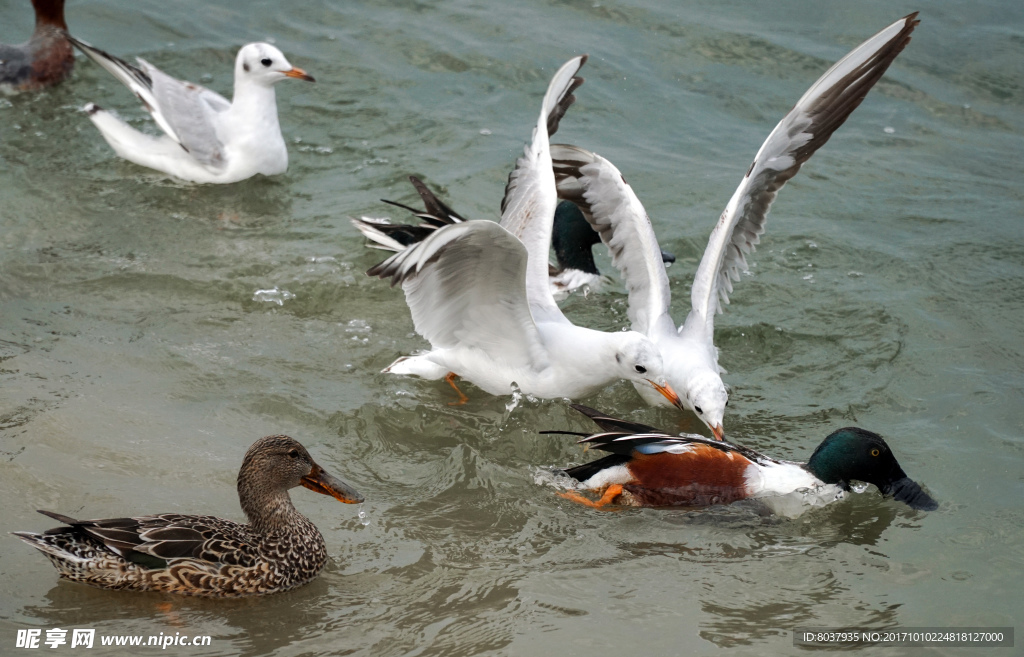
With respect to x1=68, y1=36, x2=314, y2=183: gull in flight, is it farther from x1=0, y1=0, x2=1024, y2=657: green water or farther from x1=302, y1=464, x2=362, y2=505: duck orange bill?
x1=302, y1=464, x2=362, y2=505: duck orange bill

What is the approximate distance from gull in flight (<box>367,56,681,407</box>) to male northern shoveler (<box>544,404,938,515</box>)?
753 millimetres

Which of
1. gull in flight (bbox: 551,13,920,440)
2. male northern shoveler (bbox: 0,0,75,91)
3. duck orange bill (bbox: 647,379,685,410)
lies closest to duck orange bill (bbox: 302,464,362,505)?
duck orange bill (bbox: 647,379,685,410)

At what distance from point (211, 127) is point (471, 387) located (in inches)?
144

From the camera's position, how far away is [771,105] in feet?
35.9

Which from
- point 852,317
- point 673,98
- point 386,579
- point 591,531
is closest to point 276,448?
point 386,579

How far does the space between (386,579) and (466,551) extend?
1.40 feet

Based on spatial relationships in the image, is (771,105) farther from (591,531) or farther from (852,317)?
(591,531)

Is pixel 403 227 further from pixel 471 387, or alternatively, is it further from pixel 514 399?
pixel 514 399

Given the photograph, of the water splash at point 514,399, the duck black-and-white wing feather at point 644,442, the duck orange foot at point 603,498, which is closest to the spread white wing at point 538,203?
the water splash at point 514,399

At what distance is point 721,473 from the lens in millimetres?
5391

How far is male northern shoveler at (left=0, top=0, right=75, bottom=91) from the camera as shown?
33.1ft

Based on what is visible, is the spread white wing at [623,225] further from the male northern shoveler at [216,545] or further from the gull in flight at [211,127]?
the male northern shoveler at [216,545]

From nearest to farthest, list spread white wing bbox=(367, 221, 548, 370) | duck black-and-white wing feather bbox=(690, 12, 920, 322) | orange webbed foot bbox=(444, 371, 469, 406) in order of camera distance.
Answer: spread white wing bbox=(367, 221, 548, 370)
orange webbed foot bbox=(444, 371, 469, 406)
duck black-and-white wing feather bbox=(690, 12, 920, 322)

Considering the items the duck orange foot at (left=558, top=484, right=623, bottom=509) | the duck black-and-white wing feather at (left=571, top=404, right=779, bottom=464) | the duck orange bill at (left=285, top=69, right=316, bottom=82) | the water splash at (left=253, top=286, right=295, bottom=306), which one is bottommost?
the duck orange foot at (left=558, top=484, right=623, bottom=509)
